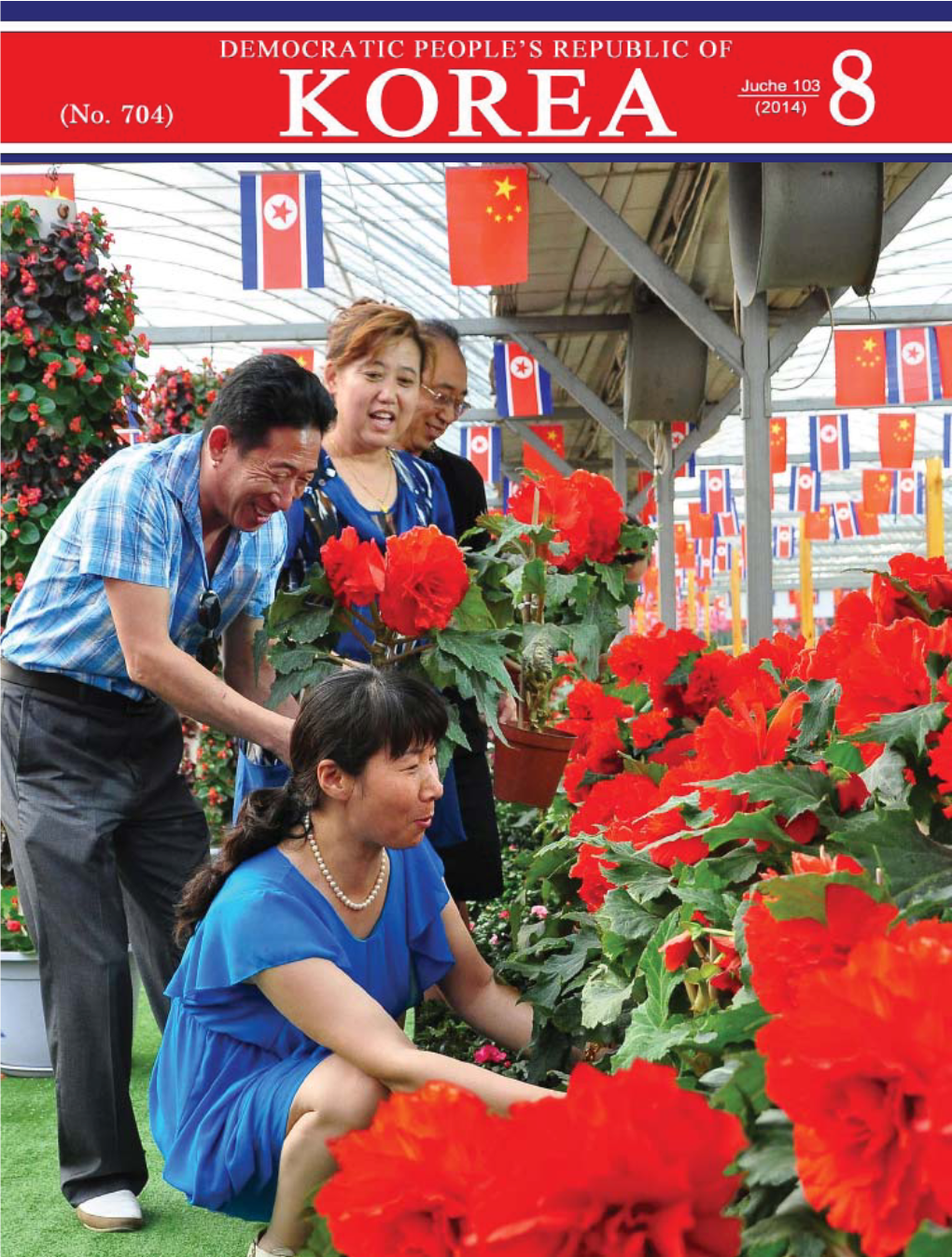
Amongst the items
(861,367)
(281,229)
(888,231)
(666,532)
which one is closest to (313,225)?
(281,229)

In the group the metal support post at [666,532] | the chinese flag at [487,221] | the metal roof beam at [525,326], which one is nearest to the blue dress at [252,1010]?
the chinese flag at [487,221]

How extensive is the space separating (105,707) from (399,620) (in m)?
0.57

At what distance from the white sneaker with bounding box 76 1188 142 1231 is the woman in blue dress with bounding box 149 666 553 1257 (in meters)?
0.54

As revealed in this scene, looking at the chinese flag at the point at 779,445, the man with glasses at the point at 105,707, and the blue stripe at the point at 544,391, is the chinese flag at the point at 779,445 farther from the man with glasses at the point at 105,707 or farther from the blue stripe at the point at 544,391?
the man with glasses at the point at 105,707

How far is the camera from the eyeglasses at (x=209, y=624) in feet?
7.95

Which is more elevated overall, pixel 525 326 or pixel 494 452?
pixel 525 326

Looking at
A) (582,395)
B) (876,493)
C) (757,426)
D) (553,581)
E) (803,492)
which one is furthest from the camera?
(803,492)

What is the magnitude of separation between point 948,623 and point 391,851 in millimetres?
956

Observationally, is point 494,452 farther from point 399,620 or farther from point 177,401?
point 399,620

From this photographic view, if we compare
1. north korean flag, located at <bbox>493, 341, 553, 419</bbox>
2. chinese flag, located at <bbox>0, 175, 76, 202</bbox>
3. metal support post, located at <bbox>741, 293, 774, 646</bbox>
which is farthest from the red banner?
north korean flag, located at <bbox>493, 341, 553, 419</bbox>

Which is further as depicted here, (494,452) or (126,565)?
(494,452)

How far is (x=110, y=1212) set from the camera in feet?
7.98
